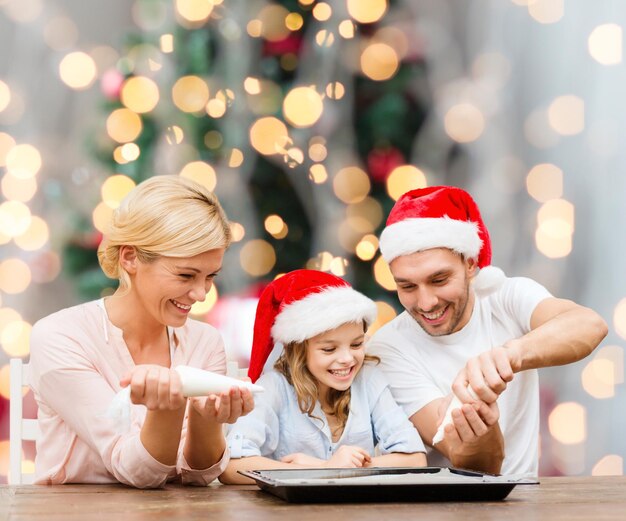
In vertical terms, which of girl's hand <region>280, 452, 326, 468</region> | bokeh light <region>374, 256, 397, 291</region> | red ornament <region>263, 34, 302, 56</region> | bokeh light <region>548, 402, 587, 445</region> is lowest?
bokeh light <region>548, 402, 587, 445</region>

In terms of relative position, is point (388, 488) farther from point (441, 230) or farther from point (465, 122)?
point (465, 122)

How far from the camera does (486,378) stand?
4.23 ft

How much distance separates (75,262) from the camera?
252 cm

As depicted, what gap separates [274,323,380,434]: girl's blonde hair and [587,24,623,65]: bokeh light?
5.20 feet

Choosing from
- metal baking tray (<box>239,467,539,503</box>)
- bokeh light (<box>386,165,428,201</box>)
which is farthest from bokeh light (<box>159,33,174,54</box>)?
metal baking tray (<box>239,467,539,503</box>)

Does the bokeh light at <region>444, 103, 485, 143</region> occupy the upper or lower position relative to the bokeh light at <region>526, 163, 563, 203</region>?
upper

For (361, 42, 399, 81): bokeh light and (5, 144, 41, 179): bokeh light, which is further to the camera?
(361, 42, 399, 81): bokeh light

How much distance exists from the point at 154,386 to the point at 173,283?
365 millimetres

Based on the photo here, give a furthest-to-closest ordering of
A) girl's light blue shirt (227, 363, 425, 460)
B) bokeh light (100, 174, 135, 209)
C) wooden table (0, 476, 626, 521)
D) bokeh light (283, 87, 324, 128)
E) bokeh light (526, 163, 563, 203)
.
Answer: bokeh light (526, 163, 563, 203) < bokeh light (283, 87, 324, 128) < bokeh light (100, 174, 135, 209) < girl's light blue shirt (227, 363, 425, 460) < wooden table (0, 476, 626, 521)

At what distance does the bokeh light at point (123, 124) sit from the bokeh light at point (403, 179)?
2.49 feet

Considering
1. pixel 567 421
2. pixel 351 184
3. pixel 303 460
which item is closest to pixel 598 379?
pixel 567 421

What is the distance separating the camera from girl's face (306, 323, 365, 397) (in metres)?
1.69

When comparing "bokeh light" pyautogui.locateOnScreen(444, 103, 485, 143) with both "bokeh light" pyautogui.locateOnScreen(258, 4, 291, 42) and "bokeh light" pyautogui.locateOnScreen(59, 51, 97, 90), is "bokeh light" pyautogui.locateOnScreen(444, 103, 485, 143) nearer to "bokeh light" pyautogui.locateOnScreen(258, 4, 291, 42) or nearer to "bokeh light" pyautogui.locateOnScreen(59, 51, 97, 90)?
"bokeh light" pyautogui.locateOnScreen(258, 4, 291, 42)

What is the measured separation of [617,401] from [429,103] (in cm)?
108
